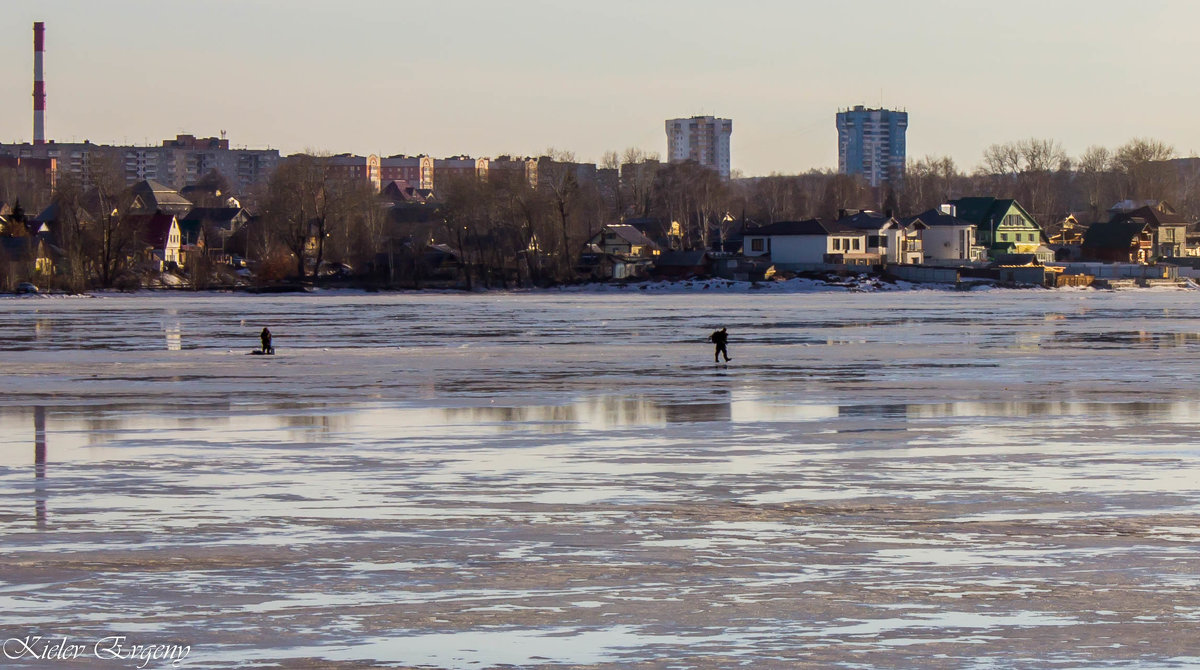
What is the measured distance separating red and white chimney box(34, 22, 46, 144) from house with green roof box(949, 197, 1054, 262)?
94.4 m

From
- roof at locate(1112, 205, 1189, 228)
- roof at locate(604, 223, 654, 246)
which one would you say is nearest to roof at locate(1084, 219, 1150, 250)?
roof at locate(1112, 205, 1189, 228)

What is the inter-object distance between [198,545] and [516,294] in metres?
74.5

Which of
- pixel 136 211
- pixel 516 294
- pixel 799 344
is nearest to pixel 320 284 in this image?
pixel 516 294

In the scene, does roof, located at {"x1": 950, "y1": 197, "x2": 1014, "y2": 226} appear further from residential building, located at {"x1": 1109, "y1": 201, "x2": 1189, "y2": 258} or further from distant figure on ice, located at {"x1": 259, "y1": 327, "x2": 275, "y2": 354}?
distant figure on ice, located at {"x1": 259, "y1": 327, "x2": 275, "y2": 354}

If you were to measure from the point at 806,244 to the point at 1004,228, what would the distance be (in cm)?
2501

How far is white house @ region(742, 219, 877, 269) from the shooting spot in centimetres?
10112

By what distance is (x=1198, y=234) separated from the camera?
13325 centimetres

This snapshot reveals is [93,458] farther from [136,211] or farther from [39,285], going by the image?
[136,211]

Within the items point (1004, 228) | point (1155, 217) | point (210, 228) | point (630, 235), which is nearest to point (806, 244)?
point (630, 235)

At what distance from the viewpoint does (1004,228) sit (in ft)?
389

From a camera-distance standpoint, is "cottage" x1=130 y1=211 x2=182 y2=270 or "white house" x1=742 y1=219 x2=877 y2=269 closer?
"white house" x1=742 y1=219 x2=877 y2=269

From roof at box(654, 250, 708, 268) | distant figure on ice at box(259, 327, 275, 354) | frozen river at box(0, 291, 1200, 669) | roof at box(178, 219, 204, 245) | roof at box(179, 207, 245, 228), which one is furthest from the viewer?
roof at box(179, 207, 245, 228)

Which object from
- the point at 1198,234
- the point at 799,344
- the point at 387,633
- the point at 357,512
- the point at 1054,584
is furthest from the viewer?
the point at 1198,234

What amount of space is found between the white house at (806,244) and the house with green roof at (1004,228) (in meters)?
18.3
